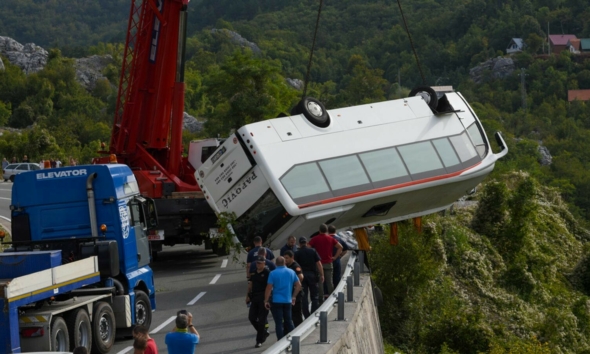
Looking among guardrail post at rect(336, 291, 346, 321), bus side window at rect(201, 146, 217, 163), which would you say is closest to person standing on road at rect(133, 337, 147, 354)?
guardrail post at rect(336, 291, 346, 321)

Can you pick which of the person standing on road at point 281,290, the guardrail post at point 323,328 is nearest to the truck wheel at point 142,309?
the person standing on road at point 281,290

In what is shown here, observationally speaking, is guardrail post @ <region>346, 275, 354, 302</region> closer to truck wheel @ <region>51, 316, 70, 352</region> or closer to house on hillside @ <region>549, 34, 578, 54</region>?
truck wheel @ <region>51, 316, 70, 352</region>

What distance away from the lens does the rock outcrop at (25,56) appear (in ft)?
489

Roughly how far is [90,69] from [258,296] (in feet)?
450

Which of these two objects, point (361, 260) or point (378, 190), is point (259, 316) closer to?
A: point (361, 260)

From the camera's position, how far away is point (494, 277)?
30.7 metres

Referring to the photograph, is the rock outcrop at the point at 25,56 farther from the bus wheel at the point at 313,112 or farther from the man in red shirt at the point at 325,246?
the man in red shirt at the point at 325,246

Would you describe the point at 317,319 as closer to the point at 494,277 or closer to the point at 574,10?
the point at 494,277

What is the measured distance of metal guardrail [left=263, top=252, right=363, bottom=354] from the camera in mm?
9234

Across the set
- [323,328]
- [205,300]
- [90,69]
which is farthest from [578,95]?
[323,328]

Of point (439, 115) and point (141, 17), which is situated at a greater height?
point (141, 17)

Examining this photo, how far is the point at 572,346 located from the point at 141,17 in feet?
49.7

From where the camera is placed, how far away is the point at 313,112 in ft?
61.6

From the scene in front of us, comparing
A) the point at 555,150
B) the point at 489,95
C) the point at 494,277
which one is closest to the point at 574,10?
the point at 489,95
